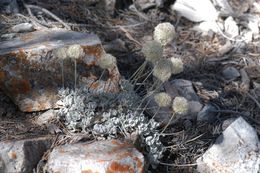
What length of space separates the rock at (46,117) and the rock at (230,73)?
6.66ft

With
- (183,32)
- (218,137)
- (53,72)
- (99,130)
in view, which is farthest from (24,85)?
(183,32)

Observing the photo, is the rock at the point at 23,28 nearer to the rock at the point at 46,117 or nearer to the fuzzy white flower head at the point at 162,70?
the rock at the point at 46,117

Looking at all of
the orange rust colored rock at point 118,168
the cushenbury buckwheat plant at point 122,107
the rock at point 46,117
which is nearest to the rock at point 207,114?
the cushenbury buckwheat plant at point 122,107

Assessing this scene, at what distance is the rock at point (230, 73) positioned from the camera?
470cm

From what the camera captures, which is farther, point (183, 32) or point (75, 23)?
point (183, 32)

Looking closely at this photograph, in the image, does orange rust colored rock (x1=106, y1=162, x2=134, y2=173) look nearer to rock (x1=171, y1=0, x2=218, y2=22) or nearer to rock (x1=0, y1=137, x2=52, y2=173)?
rock (x1=0, y1=137, x2=52, y2=173)

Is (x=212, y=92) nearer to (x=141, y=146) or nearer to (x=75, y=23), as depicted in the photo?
(x=141, y=146)

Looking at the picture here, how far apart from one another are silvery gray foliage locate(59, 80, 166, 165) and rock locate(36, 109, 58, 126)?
0.09m

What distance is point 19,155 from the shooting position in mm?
2992

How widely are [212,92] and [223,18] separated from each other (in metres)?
1.45

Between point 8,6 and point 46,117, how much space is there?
1.55 metres

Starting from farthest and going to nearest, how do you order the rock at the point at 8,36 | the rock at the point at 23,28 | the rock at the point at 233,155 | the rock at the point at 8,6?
the rock at the point at 8,6
the rock at the point at 23,28
the rock at the point at 8,36
the rock at the point at 233,155

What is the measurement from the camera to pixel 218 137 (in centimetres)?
369

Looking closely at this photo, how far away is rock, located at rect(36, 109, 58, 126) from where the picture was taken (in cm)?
349
